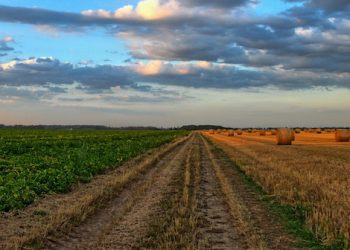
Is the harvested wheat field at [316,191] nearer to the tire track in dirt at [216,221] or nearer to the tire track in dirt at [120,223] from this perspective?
the tire track in dirt at [216,221]

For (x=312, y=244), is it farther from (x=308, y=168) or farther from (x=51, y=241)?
(x=308, y=168)

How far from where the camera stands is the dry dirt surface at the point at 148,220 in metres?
8.95

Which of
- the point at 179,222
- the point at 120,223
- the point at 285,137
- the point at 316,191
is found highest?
the point at 285,137

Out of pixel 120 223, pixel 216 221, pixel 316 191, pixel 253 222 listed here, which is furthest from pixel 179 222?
pixel 316 191

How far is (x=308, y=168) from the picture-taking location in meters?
21.0

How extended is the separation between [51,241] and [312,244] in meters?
5.10

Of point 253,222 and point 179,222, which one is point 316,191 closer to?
point 253,222

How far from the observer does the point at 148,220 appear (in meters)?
10.9

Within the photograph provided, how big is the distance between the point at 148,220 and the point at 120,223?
66 cm

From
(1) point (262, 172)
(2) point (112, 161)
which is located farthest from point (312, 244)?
(2) point (112, 161)

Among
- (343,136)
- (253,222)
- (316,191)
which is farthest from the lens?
(343,136)

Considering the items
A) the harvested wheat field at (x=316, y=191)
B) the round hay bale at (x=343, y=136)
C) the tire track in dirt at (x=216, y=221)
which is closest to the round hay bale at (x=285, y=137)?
the round hay bale at (x=343, y=136)

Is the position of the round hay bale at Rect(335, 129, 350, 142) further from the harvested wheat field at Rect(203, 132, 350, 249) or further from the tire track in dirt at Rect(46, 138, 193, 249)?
the tire track in dirt at Rect(46, 138, 193, 249)

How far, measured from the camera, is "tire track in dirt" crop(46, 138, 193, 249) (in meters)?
8.98
